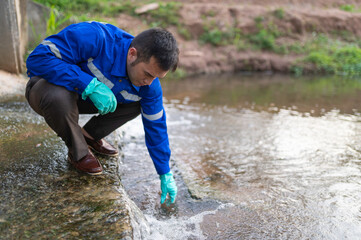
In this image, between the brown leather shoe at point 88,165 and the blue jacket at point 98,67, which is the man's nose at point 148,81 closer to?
the blue jacket at point 98,67

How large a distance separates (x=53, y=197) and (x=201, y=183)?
1.12 metres

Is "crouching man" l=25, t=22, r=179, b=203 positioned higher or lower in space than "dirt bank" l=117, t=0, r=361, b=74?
higher

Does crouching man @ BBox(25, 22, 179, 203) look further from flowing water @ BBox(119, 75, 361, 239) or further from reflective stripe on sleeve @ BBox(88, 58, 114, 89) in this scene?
flowing water @ BBox(119, 75, 361, 239)

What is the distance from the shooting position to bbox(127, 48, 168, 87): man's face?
5.57ft

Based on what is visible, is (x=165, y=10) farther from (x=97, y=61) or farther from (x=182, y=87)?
(x=97, y=61)

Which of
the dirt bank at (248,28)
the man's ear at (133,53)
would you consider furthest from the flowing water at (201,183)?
the dirt bank at (248,28)

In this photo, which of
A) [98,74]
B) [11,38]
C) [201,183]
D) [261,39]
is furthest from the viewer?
[261,39]

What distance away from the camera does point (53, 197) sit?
1615 mm

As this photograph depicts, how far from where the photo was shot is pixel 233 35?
951 cm

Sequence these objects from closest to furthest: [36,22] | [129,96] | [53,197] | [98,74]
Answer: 1. [53,197]
2. [98,74]
3. [129,96]
4. [36,22]

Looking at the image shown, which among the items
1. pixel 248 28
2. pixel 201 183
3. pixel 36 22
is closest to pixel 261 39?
pixel 248 28

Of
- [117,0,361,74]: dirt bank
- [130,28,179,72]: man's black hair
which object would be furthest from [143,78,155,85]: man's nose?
[117,0,361,74]: dirt bank

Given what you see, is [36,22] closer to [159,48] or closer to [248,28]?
[159,48]

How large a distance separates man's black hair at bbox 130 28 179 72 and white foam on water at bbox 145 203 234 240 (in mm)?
878
